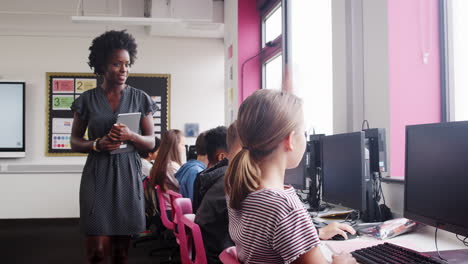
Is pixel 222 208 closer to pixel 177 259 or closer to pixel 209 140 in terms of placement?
pixel 209 140

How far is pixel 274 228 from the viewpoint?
1154 mm

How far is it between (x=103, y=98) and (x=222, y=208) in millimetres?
768

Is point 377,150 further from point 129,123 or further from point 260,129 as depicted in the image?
point 129,123

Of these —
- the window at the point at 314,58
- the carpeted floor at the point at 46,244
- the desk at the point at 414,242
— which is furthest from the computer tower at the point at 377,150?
the carpeted floor at the point at 46,244

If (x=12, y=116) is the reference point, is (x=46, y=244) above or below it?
below

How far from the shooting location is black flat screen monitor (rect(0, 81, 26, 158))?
20.4ft

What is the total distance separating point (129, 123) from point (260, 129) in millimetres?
960

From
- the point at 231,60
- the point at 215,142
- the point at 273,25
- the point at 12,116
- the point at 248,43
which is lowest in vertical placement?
the point at 215,142

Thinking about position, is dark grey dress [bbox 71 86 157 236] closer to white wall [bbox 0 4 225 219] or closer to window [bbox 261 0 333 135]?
window [bbox 261 0 333 135]

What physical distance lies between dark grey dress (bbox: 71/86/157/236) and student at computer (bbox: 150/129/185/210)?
1.52 m

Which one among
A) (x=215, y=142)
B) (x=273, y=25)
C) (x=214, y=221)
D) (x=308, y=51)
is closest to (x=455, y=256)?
(x=214, y=221)

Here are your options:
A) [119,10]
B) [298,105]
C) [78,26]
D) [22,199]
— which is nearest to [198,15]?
[119,10]

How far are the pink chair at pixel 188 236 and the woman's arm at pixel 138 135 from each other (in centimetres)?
33

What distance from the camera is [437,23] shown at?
2393mm
